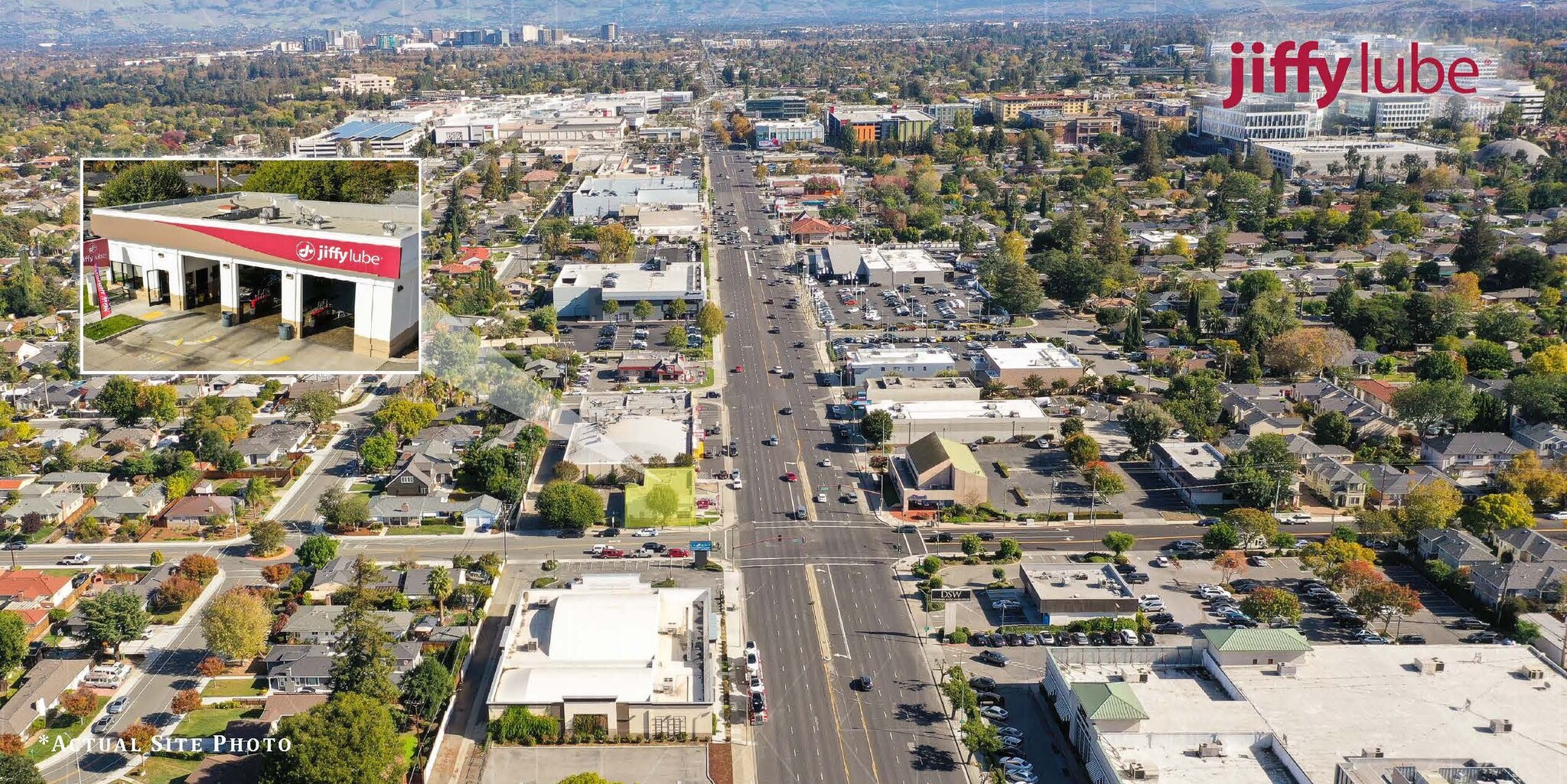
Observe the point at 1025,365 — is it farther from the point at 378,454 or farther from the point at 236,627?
the point at 236,627

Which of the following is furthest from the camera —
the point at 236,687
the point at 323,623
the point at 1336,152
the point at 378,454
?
Answer: the point at 1336,152

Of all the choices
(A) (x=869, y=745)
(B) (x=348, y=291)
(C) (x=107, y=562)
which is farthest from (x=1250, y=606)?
(C) (x=107, y=562)

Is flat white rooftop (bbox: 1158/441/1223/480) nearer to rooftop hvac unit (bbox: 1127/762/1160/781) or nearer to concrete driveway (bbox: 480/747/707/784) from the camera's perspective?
rooftop hvac unit (bbox: 1127/762/1160/781)

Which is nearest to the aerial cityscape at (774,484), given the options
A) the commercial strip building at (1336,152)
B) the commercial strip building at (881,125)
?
the commercial strip building at (1336,152)

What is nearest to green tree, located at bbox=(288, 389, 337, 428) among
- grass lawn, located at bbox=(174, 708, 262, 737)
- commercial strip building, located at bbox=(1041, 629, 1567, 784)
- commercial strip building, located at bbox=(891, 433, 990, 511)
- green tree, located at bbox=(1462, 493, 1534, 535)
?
grass lawn, located at bbox=(174, 708, 262, 737)

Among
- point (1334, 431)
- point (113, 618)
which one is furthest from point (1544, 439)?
Answer: point (113, 618)

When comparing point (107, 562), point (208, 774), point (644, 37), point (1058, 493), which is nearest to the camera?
point (208, 774)

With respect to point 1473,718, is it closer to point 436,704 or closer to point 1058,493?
point 1058,493
